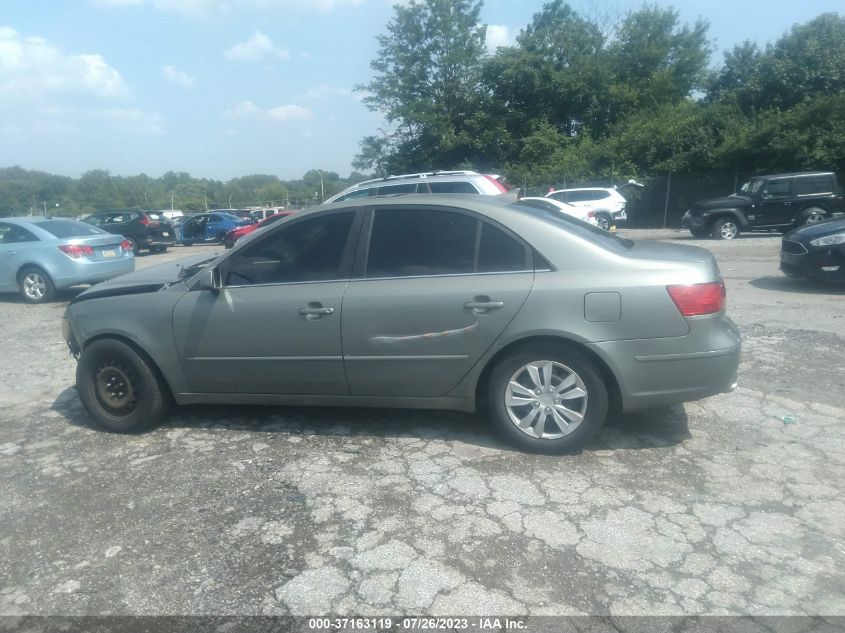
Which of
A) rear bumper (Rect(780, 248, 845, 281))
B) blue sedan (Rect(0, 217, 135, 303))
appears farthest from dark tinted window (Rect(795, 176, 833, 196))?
blue sedan (Rect(0, 217, 135, 303))

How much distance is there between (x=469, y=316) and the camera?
13.3ft

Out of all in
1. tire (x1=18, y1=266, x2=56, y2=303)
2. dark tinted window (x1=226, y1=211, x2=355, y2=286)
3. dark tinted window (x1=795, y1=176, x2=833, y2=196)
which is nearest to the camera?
dark tinted window (x1=226, y1=211, x2=355, y2=286)

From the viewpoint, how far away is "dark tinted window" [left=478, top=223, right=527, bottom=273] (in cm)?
414

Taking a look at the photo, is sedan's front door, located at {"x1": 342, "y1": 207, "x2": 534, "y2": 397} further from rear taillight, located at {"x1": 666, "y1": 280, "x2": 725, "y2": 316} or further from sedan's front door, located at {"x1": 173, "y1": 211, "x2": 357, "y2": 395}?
rear taillight, located at {"x1": 666, "y1": 280, "x2": 725, "y2": 316}

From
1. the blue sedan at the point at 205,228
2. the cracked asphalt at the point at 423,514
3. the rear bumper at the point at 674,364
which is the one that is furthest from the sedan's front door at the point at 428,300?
the blue sedan at the point at 205,228

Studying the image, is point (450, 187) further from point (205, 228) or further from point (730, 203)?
point (205, 228)

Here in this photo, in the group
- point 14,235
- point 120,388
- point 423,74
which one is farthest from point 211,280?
point 423,74

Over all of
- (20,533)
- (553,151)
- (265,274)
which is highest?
(553,151)

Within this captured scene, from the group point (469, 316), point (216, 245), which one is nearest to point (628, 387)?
point (469, 316)

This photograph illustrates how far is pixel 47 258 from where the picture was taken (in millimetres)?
10805

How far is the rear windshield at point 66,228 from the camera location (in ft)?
36.2

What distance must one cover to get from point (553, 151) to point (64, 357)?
27.8m

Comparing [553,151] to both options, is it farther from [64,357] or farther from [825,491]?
[825,491]

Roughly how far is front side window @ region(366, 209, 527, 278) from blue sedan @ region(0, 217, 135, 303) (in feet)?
27.3
